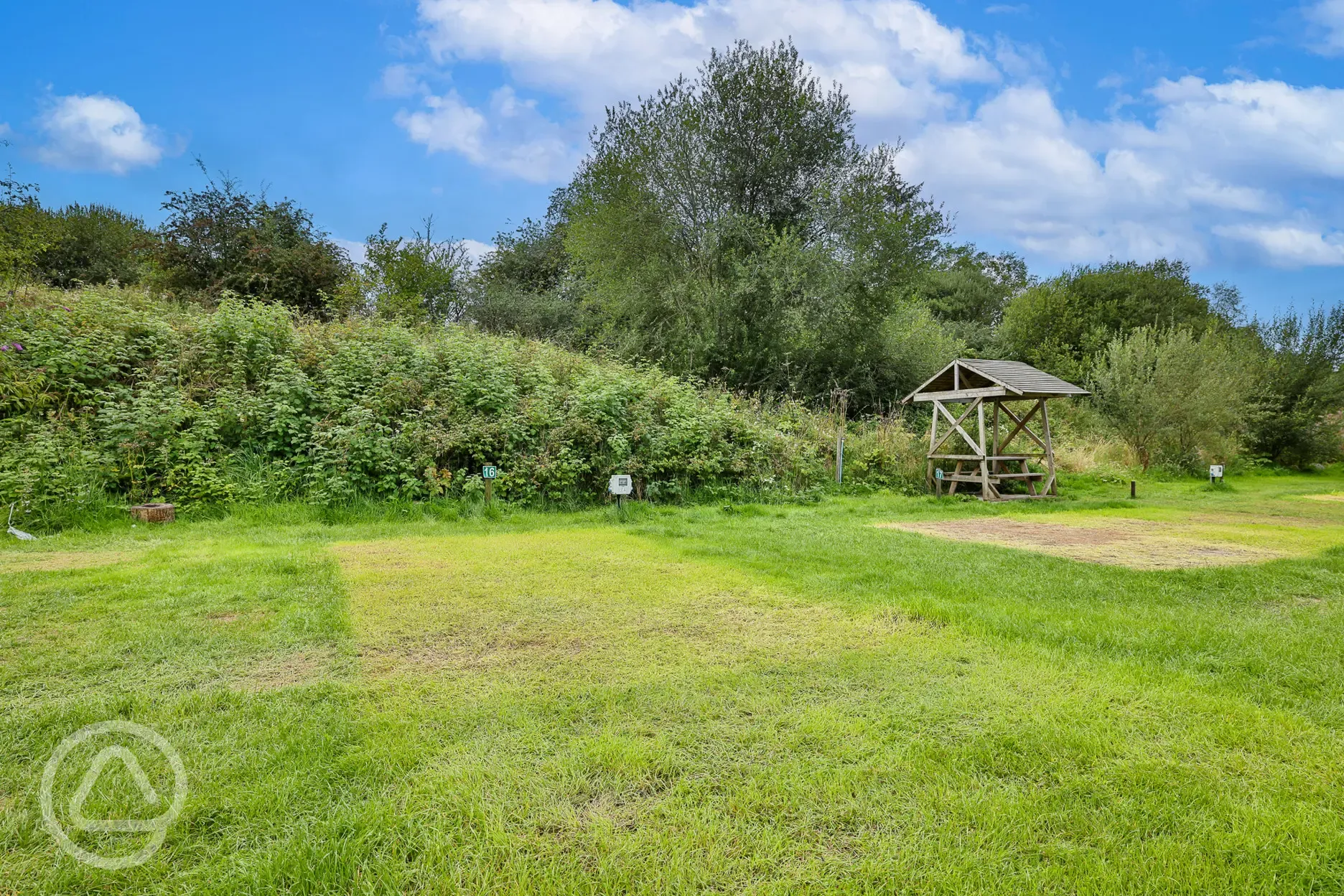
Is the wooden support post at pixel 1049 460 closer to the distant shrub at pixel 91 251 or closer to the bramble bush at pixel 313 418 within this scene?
the bramble bush at pixel 313 418

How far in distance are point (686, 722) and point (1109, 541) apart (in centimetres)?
693

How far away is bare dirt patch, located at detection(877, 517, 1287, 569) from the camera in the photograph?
654 centimetres

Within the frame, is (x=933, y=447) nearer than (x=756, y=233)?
Yes

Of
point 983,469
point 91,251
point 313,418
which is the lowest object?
point 983,469

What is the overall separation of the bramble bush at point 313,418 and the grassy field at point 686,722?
2.33 meters

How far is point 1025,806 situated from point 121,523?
27.2 ft

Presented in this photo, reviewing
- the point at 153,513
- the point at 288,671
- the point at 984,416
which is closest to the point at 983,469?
the point at 984,416

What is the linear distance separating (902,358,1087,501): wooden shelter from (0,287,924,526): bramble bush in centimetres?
340

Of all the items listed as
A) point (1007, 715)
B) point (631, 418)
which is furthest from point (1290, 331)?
point (1007, 715)

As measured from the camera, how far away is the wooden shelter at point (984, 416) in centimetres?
1229

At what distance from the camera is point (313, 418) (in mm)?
8711

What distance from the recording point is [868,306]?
17125 millimetres

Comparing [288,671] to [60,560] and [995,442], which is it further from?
[995,442]
